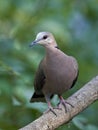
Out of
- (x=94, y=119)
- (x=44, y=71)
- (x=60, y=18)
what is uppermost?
(x=44, y=71)

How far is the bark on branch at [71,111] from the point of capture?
13.7ft

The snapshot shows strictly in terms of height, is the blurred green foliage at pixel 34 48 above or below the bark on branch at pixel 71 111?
below

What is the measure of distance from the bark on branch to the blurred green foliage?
0.45ft

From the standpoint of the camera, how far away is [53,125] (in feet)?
14.0

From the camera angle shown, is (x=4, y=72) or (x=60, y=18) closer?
(x=4, y=72)

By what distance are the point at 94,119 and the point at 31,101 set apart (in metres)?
1.41

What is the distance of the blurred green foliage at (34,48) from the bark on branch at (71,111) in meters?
0.14

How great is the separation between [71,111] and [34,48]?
6.73ft

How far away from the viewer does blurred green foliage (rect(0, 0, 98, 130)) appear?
15.9 ft

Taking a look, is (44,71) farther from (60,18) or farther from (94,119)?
(60,18)

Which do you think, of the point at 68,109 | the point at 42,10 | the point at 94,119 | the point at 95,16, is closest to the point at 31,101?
the point at 68,109

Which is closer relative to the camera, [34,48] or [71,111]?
[71,111]

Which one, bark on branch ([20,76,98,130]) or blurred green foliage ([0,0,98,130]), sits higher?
bark on branch ([20,76,98,130])

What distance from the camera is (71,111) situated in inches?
179
